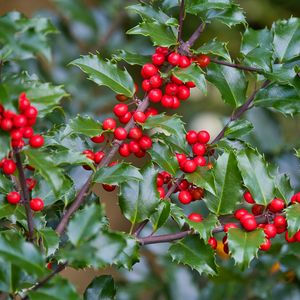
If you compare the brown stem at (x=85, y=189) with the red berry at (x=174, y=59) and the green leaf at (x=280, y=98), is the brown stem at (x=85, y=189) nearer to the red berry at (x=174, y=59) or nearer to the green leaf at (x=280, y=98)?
the red berry at (x=174, y=59)

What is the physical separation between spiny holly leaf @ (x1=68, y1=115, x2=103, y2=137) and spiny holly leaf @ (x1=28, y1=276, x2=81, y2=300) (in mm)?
226

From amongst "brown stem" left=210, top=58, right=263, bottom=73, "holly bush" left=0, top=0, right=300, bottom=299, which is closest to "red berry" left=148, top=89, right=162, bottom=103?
"holly bush" left=0, top=0, right=300, bottom=299

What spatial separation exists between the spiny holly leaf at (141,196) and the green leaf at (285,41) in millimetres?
270

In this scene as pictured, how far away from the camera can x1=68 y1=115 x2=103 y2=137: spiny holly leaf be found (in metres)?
0.84

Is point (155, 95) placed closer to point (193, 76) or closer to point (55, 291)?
point (193, 76)

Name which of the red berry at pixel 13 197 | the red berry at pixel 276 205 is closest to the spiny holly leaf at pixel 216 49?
the red berry at pixel 276 205

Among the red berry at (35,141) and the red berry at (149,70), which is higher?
the red berry at (35,141)

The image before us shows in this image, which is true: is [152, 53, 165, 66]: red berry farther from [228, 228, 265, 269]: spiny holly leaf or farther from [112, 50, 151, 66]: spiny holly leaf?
[228, 228, 265, 269]: spiny holly leaf

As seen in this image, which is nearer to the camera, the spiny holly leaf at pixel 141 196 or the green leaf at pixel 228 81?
the spiny holly leaf at pixel 141 196

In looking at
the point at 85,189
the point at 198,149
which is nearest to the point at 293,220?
the point at 198,149

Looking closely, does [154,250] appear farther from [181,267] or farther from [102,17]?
[102,17]

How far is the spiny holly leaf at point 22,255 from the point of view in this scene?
0.66 m

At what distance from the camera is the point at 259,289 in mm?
1360

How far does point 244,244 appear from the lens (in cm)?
79
